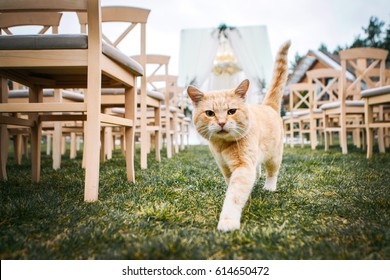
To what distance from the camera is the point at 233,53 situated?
10.5 meters

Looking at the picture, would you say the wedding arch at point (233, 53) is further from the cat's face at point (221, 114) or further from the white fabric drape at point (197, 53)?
the cat's face at point (221, 114)

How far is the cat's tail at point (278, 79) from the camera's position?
2.06 metres

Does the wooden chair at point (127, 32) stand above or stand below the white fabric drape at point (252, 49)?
below

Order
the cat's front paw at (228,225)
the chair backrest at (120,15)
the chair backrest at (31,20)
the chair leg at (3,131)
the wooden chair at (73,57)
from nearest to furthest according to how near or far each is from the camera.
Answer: the cat's front paw at (228,225) → the wooden chair at (73,57) → the chair leg at (3,131) → the chair backrest at (31,20) → the chair backrest at (120,15)

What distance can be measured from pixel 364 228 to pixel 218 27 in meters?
10.1

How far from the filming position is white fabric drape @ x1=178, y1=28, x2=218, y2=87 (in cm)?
1017

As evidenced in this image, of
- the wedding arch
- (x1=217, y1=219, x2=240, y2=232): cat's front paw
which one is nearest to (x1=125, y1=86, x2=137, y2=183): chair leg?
(x1=217, y1=219, x2=240, y2=232): cat's front paw

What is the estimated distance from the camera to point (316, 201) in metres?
1.59

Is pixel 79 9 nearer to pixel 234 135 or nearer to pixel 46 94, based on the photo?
pixel 234 135

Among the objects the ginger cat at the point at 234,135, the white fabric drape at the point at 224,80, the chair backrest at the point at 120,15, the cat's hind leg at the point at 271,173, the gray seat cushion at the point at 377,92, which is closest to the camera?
the ginger cat at the point at 234,135

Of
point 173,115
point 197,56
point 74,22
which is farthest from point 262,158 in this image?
point 197,56

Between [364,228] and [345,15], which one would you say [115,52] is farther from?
[345,15]

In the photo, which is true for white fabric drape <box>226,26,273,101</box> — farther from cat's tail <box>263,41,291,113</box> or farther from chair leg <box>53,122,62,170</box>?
chair leg <box>53,122,62,170</box>

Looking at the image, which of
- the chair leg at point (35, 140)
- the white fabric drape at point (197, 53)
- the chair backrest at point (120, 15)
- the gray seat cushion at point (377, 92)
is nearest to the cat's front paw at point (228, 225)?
the chair leg at point (35, 140)
